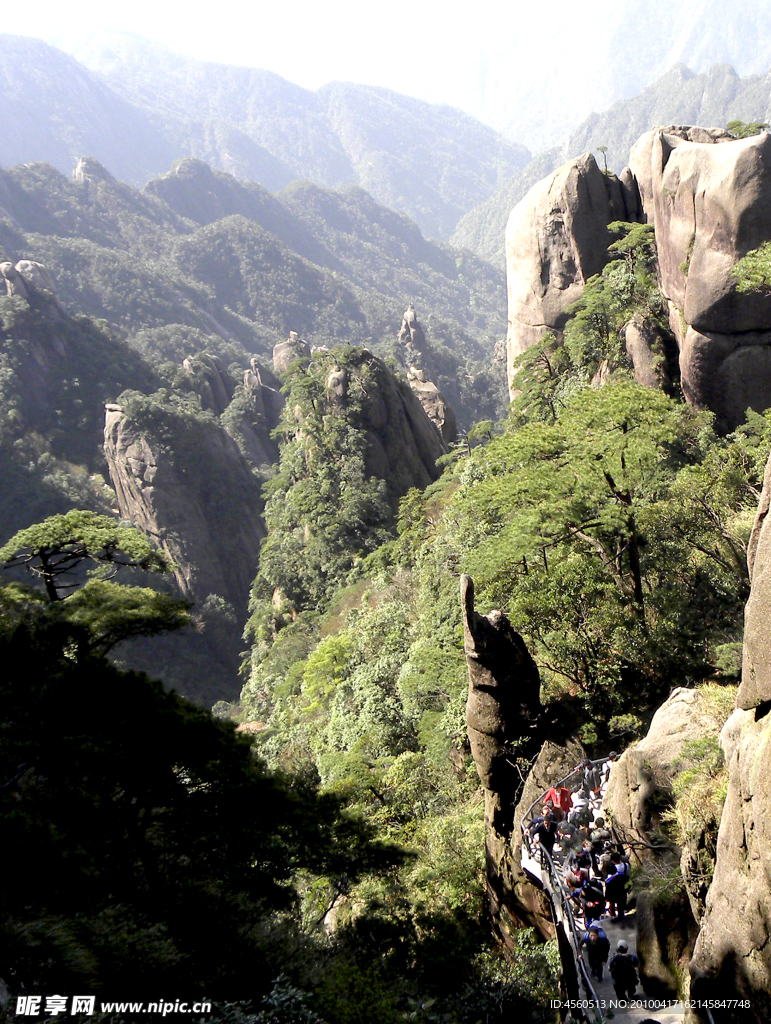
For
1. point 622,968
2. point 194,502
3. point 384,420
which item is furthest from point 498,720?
point 194,502

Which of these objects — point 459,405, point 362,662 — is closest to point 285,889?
point 362,662

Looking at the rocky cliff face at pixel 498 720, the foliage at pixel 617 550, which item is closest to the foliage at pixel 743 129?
the foliage at pixel 617 550

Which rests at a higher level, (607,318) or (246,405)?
(246,405)

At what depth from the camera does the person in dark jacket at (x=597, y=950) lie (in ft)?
27.1

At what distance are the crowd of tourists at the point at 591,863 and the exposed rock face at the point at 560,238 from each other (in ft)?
85.2

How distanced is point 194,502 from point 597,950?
54.7 m

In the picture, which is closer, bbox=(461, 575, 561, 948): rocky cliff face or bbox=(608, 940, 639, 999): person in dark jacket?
bbox=(608, 940, 639, 999): person in dark jacket

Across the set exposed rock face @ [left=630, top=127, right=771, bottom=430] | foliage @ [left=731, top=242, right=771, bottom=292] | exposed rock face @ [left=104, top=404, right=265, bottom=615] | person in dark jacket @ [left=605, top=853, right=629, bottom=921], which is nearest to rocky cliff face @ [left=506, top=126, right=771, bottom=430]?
exposed rock face @ [left=630, top=127, right=771, bottom=430]

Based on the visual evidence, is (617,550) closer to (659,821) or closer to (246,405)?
(659,821)

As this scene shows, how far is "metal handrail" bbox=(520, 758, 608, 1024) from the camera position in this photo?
7.67 metres

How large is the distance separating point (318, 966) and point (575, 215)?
3073 cm

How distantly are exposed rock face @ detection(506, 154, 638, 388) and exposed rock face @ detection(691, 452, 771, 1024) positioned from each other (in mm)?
A: 27338

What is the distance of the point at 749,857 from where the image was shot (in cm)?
644

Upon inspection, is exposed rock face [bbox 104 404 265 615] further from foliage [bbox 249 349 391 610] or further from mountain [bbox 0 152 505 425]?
mountain [bbox 0 152 505 425]
